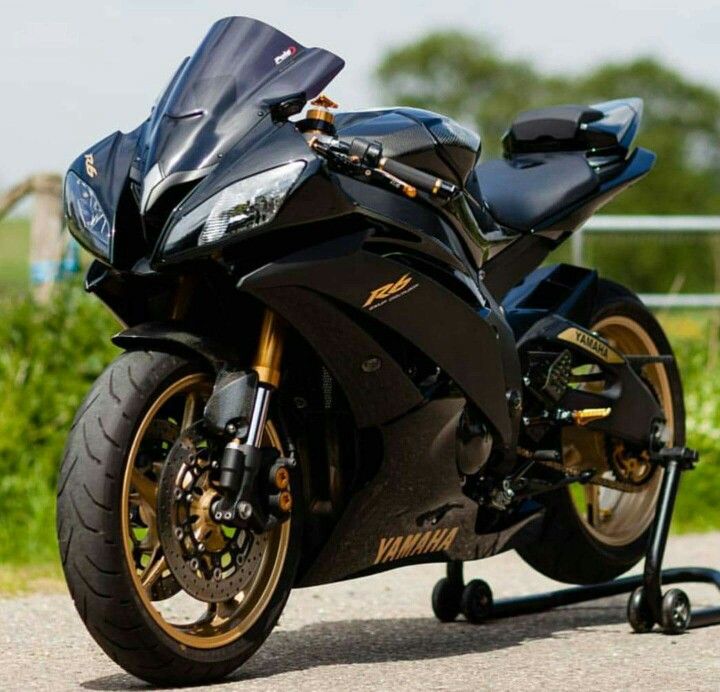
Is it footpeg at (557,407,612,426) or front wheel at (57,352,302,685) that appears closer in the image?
front wheel at (57,352,302,685)

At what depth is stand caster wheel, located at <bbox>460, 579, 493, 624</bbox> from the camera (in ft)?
17.8

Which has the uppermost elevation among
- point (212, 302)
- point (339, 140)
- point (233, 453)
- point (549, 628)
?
point (339, 140)

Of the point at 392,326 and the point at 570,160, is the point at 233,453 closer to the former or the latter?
the point at 392,326

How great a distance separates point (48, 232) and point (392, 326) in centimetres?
582

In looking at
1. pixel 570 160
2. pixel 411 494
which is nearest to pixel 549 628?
pixel 411 494

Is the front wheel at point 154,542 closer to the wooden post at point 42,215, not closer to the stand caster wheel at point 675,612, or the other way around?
the stand caster wheel at point 675,612

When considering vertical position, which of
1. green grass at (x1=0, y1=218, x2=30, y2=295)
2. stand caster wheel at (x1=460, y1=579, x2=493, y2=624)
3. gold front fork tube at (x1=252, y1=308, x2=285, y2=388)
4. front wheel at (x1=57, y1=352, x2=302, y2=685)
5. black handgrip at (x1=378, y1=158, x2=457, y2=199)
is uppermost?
black handgrip at (x1=378, y1=158, x2=457, y2=199)

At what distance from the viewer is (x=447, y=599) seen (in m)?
5.47

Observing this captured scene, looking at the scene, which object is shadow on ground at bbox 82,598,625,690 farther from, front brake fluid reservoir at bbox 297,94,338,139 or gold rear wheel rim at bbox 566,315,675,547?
front brake fluid reservoir at bbox 297,94,338,139

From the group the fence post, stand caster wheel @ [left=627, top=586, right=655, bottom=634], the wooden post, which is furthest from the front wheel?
the fence post

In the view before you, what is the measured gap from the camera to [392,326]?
426cm

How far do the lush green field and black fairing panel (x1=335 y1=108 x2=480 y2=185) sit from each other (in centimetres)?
275

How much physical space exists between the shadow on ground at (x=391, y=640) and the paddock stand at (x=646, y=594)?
55mm

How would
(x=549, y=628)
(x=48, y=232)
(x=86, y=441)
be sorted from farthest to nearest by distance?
(x=48, y=232) → (x=549, y=628) → (x=86, y=441)
